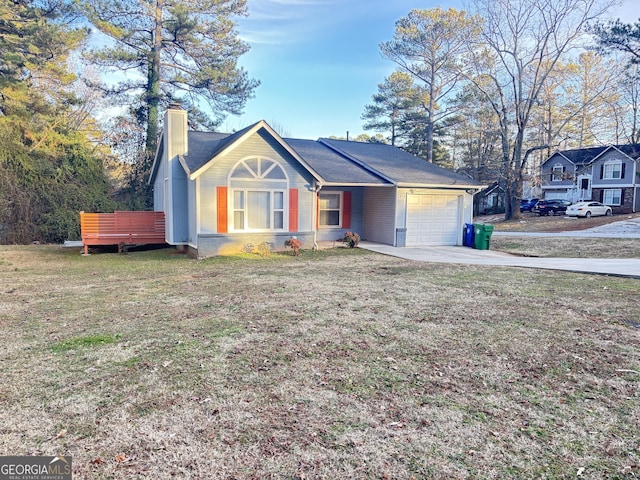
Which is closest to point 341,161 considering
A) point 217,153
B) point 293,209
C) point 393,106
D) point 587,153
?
point 293,209

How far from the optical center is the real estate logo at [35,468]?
2.65 metres

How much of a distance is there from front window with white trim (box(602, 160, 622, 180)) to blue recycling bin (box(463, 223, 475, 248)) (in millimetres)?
28033

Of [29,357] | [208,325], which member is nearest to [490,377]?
[208,325]

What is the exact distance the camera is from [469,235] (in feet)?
53.3

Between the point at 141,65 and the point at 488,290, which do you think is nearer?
the point at 488,290

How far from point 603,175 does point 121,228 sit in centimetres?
3979

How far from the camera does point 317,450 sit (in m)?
2.90

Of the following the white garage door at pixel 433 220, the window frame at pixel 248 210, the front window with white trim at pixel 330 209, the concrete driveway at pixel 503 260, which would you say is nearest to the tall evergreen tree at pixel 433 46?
the white garage door at pixel 433 220

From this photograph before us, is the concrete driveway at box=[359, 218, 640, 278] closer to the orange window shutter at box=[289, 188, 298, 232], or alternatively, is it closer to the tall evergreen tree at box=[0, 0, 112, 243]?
the orange window shutter at box=[289, 188, 298, 232]

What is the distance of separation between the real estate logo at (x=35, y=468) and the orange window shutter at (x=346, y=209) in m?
14.2

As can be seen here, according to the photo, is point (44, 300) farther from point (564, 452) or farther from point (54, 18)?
point (54, 18)

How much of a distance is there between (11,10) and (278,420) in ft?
73.1

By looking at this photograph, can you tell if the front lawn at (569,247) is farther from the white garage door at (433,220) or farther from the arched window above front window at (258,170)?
the arched window above front window at (258,170)

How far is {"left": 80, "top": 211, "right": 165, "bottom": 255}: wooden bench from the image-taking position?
44.5 ft
